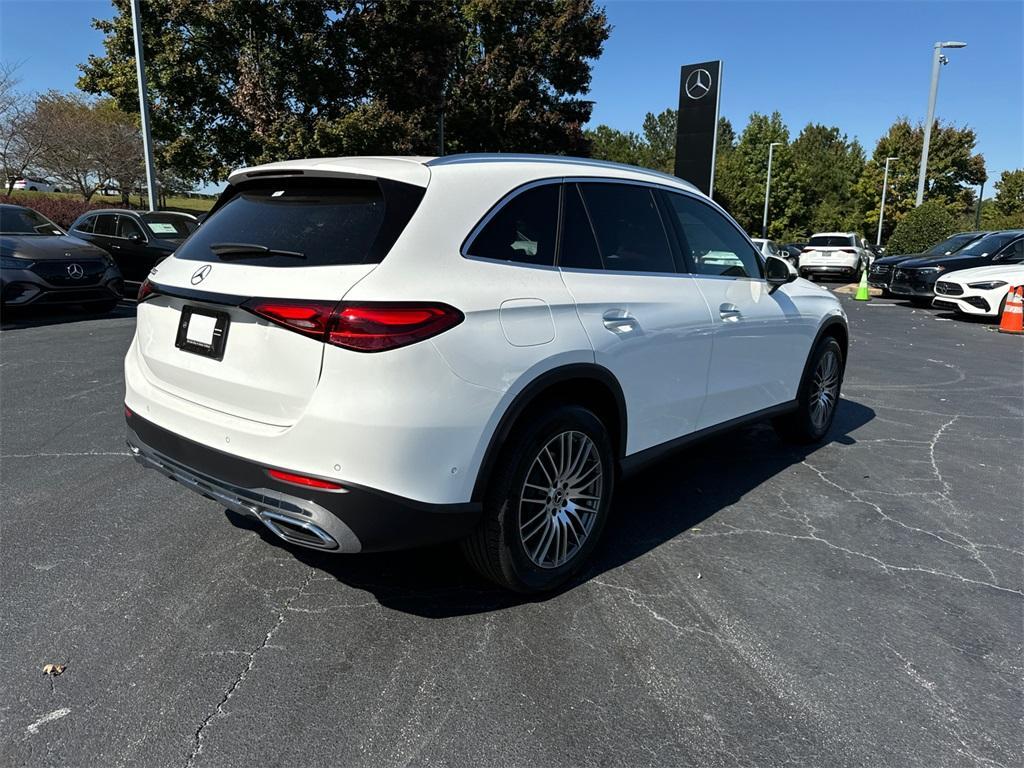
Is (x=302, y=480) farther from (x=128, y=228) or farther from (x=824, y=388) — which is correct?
(x=128, y=228)

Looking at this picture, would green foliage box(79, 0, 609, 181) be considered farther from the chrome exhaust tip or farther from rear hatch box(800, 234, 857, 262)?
the chrome exhaust tip

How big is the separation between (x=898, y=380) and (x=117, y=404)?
7.88 m

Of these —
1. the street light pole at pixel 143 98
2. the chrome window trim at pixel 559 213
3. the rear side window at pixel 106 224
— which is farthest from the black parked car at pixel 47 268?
the chrome window trim at pixel 559 213

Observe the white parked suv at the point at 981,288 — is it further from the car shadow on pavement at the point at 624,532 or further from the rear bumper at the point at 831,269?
the rear bumper at the point at 831,269

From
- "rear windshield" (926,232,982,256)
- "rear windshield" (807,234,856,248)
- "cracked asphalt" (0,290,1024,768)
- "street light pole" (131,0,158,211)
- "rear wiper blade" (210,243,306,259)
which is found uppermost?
"street light pole" (131,0,158,211)

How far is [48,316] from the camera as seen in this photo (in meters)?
10.5

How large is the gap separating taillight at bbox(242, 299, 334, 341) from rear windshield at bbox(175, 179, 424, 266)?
0.19 metres

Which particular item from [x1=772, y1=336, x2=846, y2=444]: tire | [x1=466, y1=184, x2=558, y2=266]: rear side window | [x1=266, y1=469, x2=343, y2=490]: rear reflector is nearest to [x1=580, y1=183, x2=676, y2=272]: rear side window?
[x1=466, y1=184, x2=558, y2=266]: rear side window

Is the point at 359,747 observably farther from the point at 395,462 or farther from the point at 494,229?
the point at 494,229

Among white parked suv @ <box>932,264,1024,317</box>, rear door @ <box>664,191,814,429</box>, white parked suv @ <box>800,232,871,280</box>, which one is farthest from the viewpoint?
white parked suv @ <box>800,232,871,280</box>

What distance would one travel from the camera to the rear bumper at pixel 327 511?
2.42m

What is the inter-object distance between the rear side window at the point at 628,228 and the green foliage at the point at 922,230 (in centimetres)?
2029

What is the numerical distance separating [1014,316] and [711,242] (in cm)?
1040

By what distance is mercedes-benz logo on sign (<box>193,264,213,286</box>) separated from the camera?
9.18 feet
